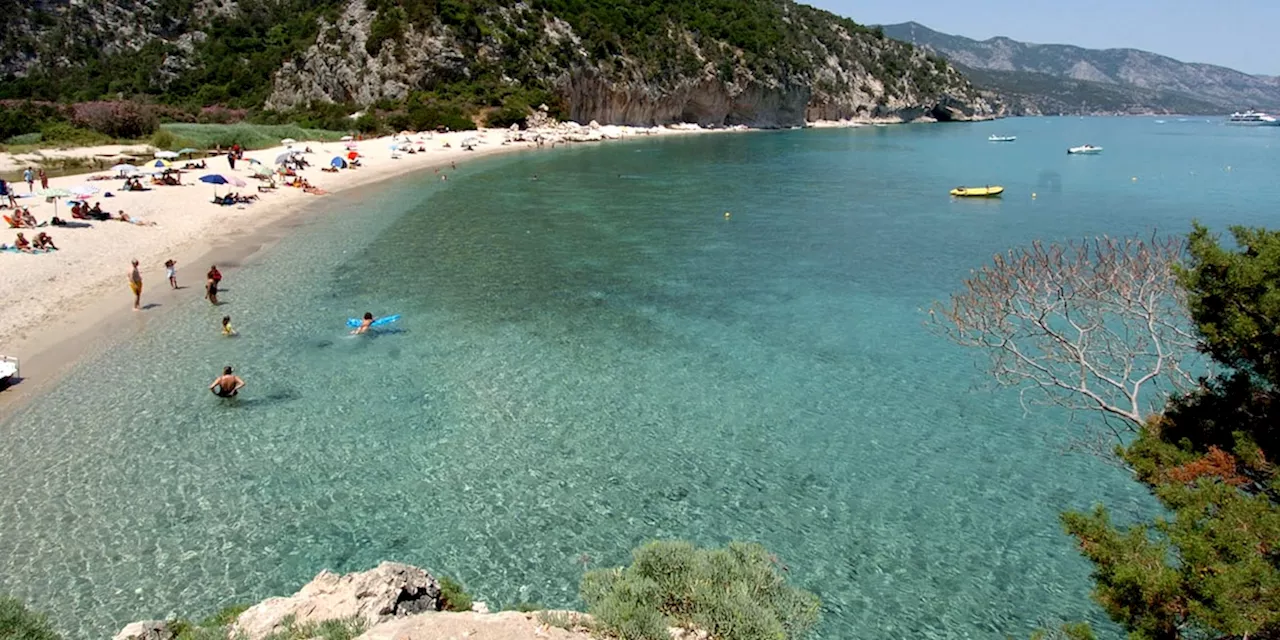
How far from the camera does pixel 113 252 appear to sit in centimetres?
2750

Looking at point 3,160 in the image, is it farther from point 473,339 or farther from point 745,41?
point 745,41

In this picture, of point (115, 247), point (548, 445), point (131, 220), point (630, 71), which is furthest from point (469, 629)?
point (630, 71)

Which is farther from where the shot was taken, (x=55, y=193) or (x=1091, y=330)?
(x=55, y=193)

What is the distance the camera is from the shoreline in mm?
18734

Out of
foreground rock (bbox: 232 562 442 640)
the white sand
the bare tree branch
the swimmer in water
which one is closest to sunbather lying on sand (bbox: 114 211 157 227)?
the white sand

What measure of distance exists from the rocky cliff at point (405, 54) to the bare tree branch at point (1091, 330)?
244 feet

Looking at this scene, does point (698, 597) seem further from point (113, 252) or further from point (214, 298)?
point (113, 252)

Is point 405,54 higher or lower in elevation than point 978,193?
higher

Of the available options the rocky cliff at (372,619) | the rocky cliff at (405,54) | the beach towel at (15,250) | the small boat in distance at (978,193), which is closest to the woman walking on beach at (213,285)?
the beach towel at (15,250)

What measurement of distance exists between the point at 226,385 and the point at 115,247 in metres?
16.4

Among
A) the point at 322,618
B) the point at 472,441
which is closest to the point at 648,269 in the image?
the point at 472,441

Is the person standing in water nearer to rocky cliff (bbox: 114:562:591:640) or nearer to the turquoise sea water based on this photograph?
the turquoise sea water

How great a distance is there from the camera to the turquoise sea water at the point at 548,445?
1070cm

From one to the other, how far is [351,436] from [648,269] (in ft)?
52.8
